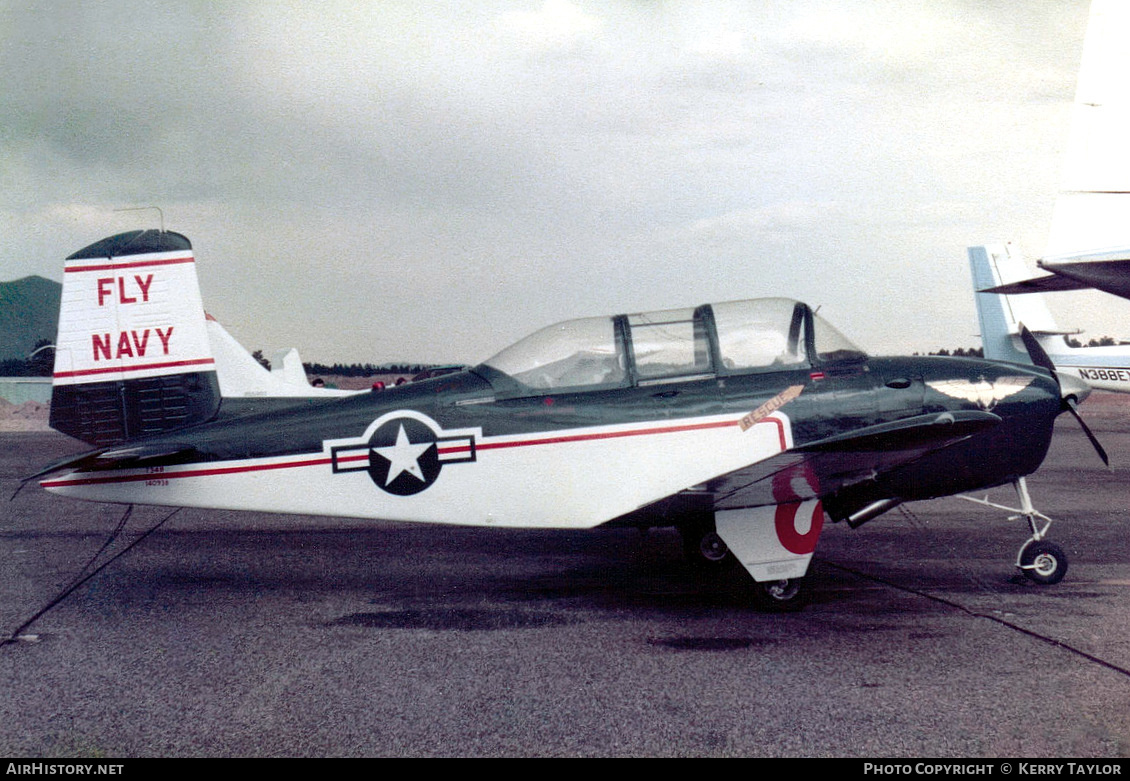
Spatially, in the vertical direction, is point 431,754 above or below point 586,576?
above

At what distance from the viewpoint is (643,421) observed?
214 inches

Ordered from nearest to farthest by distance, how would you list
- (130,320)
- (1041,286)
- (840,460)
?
(840,460) → (130,320) → (1041,286)

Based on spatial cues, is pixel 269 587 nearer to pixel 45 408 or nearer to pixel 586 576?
pixel 586 576

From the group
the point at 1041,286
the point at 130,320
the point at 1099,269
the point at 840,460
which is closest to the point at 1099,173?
the point at 1099,269

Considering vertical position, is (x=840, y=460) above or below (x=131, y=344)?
below

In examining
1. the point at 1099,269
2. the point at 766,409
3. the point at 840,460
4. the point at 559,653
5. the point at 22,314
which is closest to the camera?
the point at 559,653

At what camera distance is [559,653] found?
4.62m

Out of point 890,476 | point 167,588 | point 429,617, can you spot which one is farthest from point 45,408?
point 890,476

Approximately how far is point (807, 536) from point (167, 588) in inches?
190

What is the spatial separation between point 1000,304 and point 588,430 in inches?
713

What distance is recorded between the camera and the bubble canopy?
5.57 metres

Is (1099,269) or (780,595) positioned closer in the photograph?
(780,595)

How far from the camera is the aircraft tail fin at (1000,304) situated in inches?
790

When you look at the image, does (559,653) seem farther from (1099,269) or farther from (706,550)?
(1099,269)
